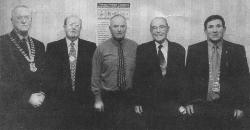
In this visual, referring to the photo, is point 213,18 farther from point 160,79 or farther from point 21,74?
point 21,74

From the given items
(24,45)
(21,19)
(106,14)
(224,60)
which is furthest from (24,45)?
(224,60)

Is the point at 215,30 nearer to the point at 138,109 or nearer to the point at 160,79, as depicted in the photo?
the point at 160,79

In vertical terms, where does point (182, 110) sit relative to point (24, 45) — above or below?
below

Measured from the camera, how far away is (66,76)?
3.92ft

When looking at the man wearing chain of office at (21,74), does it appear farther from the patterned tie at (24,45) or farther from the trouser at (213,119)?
the trouser at (213,119)

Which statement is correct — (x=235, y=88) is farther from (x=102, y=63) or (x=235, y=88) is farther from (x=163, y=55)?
(x=102, y=63)

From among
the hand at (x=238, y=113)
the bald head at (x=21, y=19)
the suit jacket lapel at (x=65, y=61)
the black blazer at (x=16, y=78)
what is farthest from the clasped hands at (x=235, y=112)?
the bald head at (x=21, y=19)

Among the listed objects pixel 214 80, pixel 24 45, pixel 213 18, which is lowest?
pixel 214 80

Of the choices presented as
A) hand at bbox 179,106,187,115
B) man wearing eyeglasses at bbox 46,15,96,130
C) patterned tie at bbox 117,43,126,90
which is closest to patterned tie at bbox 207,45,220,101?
hand at bbox 179,106,187,115

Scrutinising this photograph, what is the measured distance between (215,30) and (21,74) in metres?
0.80

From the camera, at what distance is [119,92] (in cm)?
116

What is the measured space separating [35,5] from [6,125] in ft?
1.65

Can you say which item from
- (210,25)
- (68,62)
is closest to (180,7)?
(210,25)

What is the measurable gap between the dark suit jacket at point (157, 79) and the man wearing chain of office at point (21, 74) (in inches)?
15.6
